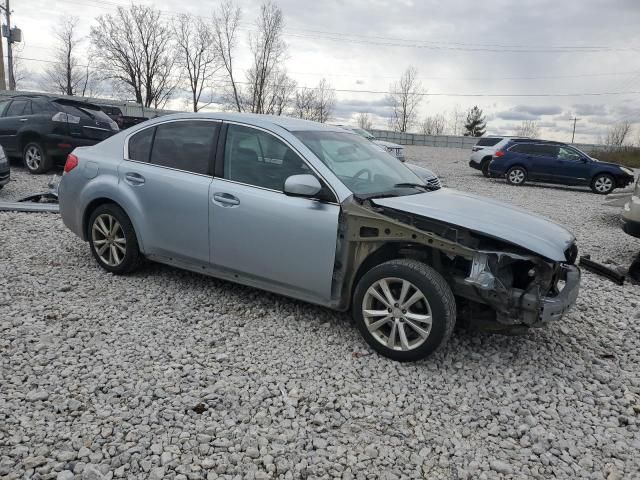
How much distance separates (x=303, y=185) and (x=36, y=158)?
31.3 ft

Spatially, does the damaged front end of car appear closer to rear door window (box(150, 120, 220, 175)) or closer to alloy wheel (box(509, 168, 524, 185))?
rear door window (box(150, 120, 220, 175))

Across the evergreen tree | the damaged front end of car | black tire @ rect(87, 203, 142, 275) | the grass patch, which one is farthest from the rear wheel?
the evergreen tree

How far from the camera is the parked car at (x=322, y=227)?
3412mm

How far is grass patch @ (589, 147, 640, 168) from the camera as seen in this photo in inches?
1180

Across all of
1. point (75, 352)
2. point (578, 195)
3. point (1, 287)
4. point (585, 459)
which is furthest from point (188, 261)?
point (578, 195)

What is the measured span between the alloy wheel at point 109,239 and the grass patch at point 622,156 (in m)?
31.1

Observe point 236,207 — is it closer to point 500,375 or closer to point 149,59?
point 500,375

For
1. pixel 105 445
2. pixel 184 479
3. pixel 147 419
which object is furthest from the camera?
pixel 147 419

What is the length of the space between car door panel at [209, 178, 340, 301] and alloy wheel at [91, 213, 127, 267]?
1186 mm

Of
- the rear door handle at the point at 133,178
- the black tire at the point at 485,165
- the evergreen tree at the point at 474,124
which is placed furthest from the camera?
the evergreen tree at the point at 474,124

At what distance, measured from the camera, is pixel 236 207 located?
4.09m

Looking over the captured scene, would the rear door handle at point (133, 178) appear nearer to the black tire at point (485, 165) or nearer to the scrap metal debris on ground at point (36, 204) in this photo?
the scrap metal debris on ground at point (36, 204)

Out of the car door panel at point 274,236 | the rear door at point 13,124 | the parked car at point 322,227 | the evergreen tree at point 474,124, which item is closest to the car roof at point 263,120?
the parked car at point 322,227

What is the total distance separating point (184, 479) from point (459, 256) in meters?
2.23
